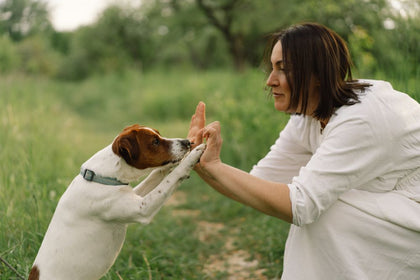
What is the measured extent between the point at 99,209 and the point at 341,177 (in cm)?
130

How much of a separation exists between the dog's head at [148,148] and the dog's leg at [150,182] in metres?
0.12

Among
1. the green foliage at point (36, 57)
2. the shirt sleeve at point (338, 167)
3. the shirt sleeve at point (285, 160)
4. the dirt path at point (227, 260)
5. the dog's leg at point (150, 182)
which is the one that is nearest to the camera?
the shirt sleeve at point (338, 167)

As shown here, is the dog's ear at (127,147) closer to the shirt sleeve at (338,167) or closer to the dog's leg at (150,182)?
the dog's leg at (150,182)

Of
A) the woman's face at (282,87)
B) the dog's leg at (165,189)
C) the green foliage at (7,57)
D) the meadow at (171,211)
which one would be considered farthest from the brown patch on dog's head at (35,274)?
the green foliage at (7,57)

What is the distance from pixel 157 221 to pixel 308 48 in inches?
116

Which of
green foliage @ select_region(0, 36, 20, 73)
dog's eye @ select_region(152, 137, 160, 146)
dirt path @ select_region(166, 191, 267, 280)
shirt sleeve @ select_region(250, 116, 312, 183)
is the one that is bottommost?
dirt path @ select_region(166, 191, 267, 280)

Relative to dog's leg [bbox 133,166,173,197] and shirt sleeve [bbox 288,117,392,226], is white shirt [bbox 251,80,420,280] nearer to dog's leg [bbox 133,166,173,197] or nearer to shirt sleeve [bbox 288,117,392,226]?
shirt sleeve [bbox 288,117,392,226]

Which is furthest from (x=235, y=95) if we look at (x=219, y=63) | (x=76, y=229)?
(x=219, y=63)

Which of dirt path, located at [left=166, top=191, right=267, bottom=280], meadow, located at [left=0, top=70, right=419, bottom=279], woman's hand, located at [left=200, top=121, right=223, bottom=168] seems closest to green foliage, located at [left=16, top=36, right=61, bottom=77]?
meadow, located at [left=0, top=70, right=419, bottom=279]

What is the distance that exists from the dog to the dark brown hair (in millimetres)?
645

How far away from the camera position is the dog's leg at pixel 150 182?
8.44 feet

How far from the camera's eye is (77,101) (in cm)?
1524

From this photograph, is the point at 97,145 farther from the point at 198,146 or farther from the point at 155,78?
the point at 155,78

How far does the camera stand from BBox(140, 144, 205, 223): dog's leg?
223 cm
